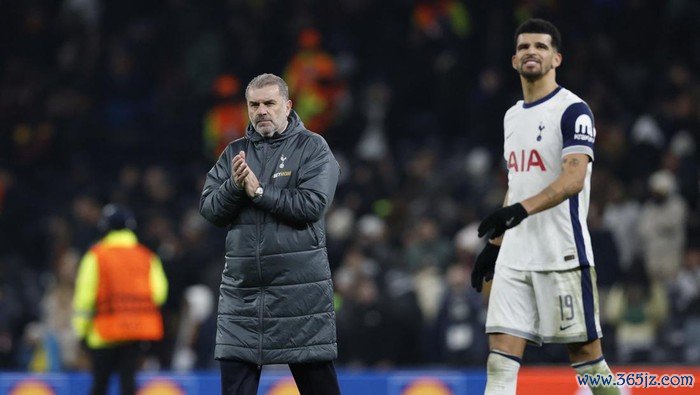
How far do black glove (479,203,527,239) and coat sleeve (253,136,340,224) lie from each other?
755 mm

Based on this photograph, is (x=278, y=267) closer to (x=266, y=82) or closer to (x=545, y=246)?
(x=266, y=82)

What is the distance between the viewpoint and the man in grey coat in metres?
6.34

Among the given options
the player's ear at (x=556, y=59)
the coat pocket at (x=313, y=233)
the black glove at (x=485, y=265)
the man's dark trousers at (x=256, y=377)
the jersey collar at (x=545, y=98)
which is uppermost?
the player's ear at (x=556, y=59)

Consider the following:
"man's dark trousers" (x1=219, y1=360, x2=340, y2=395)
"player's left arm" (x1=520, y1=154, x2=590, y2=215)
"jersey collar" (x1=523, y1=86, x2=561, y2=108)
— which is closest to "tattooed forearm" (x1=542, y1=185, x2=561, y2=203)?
"player's left arm" (x1=520, y1=154, x2=590, y2=215)

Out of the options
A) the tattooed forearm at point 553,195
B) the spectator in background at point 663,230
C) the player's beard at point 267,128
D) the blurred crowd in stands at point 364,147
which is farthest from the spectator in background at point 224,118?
the tattooed forearm at point 553,195

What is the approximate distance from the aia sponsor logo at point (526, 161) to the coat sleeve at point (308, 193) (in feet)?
2.81

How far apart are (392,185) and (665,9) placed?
3.88 meters

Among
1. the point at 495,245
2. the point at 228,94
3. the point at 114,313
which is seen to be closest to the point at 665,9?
the point at 228,94

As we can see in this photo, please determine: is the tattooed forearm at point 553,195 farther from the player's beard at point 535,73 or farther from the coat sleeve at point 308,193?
the coat sleeve at point 308,193

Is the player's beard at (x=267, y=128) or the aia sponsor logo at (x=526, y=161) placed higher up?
the player's beard at (x=267, y=128)

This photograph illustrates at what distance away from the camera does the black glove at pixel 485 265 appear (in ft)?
22.3

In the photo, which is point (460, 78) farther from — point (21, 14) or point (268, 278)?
point (268, 278)

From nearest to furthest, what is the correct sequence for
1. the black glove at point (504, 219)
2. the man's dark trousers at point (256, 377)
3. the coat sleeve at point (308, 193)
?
1. the black glove at point (504, 219)
2. the coat sleeve at point (308, 193)
3. the man's dark trousers at point (256, 377)

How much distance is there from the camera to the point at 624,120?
51.1 ft
